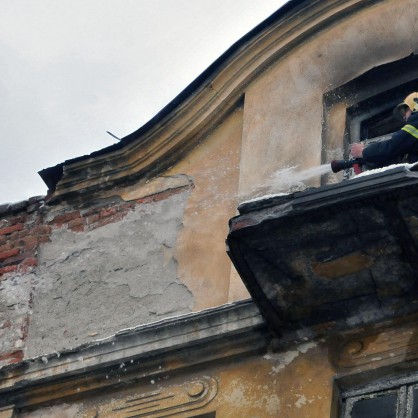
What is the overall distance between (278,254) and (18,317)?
2379 millimetres

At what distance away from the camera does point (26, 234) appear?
1133 centimetres

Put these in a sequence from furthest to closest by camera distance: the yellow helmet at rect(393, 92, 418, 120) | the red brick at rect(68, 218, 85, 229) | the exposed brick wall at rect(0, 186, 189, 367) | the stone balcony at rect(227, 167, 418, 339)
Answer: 1. the red brick at rect(68, 218, 85, 229)
2. the exposed brick wall at rect(0, 186, 189, 367)
3. the yellow helmet at rect(393, 92, 418, 120)
4. the stone balcony at rect(227, 167, 418, 339)

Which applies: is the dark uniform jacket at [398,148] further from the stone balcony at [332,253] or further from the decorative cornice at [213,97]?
the decorative cornice at [213,97]

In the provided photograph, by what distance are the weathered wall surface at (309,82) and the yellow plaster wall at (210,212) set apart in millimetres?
155

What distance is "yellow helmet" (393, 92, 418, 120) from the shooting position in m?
10.0

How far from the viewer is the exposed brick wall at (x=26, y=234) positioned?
1081cm

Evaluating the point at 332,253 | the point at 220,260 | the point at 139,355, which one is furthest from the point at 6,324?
the point at 332,253

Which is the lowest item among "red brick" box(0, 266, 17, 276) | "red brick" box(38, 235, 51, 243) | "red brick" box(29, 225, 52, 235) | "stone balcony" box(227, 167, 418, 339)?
"stone balcony" box(227, 167, 418, 339)

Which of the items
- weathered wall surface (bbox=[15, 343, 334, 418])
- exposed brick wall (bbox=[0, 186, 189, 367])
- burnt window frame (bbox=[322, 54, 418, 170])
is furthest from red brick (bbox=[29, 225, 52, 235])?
burnt window frame (bbox=[322, 54, 418, 170])

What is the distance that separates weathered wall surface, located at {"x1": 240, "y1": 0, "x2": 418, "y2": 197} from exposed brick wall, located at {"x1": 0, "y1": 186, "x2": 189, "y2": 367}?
681 millimetres

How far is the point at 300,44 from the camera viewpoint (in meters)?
11.3

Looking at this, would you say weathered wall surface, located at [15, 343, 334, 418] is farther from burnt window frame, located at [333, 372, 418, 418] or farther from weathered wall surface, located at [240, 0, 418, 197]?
weathered wall surface, located at [240, 0, 418, 197]

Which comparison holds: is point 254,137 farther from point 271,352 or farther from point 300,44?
point 271,352

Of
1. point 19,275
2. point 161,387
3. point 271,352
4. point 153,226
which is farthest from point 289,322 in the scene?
point 19,275
